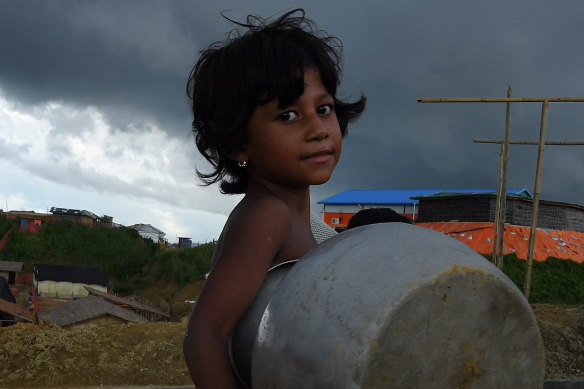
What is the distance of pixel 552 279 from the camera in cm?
1991

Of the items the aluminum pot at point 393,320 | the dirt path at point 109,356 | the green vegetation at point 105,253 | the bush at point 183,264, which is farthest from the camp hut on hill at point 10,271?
the aluminum pot at point 393,320

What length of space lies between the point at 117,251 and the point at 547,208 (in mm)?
33236

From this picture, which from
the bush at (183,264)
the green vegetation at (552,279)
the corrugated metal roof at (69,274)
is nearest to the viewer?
the green vegetation at (552,279)

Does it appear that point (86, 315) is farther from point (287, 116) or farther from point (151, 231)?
point (151, 231)

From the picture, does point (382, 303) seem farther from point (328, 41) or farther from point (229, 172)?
point (328, 41)

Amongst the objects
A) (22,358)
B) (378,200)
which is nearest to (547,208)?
(378,200)

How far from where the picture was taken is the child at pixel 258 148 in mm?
1386

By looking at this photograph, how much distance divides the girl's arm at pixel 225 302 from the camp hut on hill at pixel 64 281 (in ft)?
128

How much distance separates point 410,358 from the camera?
1.18 meters

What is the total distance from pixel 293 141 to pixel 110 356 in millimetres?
7812

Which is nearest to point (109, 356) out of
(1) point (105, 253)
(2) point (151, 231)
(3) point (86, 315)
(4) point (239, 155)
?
(4) point (239, 155)

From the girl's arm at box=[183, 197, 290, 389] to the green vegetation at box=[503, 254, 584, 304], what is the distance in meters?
17.9

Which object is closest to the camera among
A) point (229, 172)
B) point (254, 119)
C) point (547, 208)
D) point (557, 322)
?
point (254, 119)

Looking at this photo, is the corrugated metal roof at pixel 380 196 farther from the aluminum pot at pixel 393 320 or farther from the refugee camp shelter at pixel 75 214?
the aluminum pot at pixel 393 320
